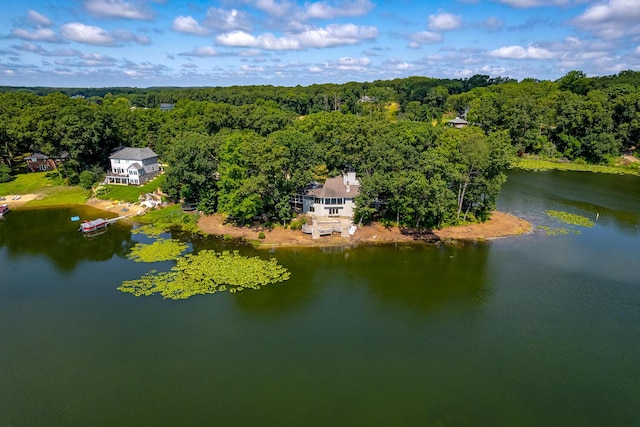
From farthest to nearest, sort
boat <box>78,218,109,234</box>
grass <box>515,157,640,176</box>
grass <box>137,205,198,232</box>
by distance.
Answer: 1. grass <box>515,157,640,176</box>
2. grass <box>137,205,198,232</box>
3. boat <box>78,218,109,234</box>

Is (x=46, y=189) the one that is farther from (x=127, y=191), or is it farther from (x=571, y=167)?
(x=571, y=167)

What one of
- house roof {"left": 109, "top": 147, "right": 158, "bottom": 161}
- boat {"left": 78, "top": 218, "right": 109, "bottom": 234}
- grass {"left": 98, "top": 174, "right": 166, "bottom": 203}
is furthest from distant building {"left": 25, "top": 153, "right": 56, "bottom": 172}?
boat {"left": 78, "top": 218, "right": 109, "bottom": 234}

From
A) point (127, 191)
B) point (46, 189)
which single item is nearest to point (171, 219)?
point (127, 191)

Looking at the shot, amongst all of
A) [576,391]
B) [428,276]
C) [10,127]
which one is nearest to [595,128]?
[428,276]

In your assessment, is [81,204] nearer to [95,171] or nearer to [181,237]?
[95,171]

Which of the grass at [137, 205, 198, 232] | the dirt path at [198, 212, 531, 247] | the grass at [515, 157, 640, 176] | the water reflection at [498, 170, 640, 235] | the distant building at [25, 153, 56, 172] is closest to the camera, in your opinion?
the dirt path at [198, 212, 531, 247]

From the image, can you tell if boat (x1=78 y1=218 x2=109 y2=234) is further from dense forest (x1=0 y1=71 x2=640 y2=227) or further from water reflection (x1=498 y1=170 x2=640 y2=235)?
water reflection (x1=498 y1=170 x2=640 y2=235)

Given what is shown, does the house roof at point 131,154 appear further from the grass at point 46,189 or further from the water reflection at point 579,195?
the water reflection at point 579,195
